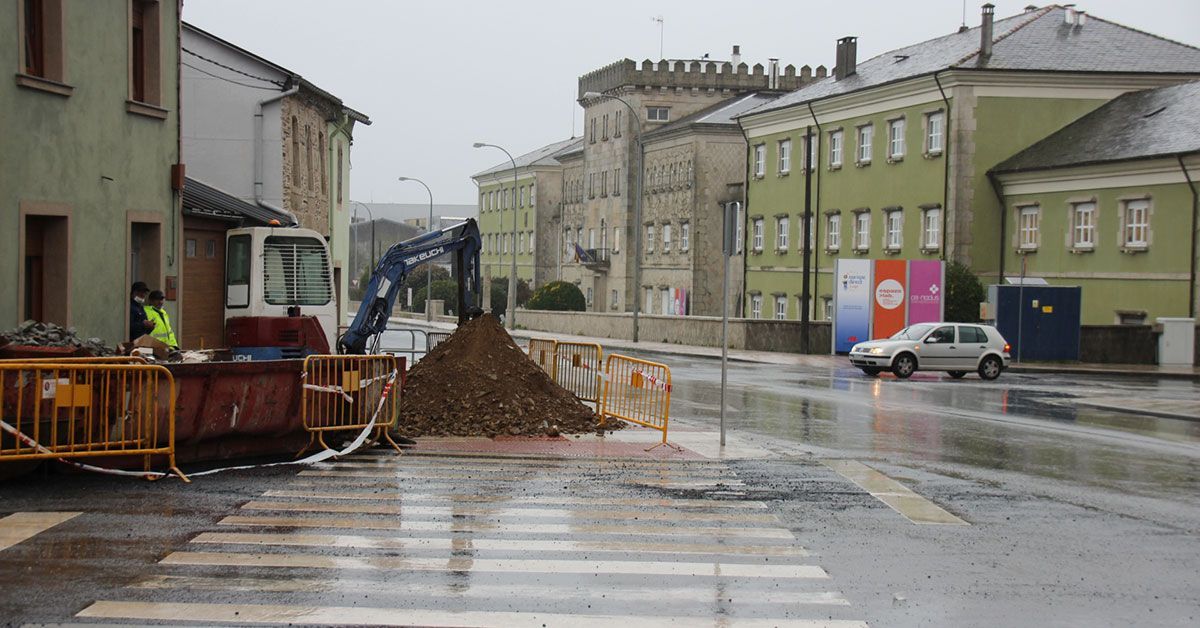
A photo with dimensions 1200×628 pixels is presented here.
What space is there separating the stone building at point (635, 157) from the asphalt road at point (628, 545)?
61.6m

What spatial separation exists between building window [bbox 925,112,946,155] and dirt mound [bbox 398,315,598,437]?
34604 millimetres

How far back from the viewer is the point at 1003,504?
1283 cm

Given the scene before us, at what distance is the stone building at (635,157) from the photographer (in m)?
78.6

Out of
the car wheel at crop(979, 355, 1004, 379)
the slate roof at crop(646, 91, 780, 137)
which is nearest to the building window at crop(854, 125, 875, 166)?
the slate roof at crop(646, 91, 780, 137)

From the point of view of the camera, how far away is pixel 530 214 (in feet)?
344

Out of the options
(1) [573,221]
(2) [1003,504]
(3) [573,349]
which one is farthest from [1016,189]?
(1) [573,221]

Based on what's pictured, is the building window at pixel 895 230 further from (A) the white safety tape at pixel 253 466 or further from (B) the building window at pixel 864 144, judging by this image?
(A) the white safety tape at pixel 253 466

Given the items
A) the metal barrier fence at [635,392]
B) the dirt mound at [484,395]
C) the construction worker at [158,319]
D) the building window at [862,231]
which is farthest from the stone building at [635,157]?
the construction worker at [158,319]

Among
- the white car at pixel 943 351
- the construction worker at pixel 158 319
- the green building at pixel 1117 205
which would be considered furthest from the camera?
the green building at pixel 1117 205

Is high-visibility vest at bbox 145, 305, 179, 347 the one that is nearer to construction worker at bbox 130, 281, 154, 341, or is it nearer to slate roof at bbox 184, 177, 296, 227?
construction worker at bbox 130, 281, 154, 341

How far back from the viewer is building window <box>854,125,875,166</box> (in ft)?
181

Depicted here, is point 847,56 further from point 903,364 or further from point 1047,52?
point 903,364

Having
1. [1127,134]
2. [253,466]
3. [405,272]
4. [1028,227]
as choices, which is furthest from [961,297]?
[253,466]

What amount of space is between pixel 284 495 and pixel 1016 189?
137ft
